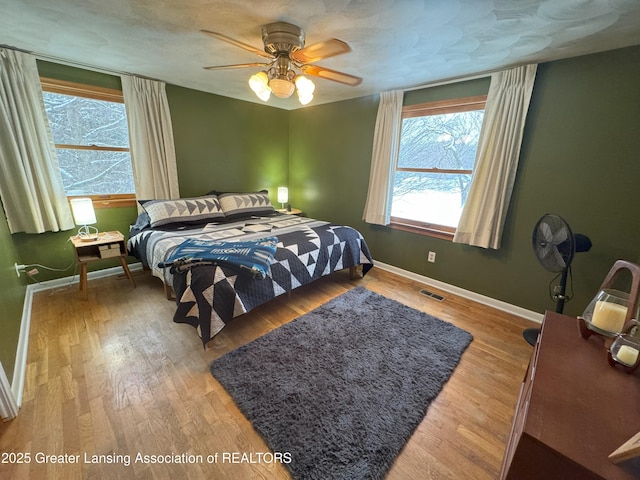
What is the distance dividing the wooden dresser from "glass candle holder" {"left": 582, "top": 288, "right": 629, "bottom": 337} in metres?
0.10

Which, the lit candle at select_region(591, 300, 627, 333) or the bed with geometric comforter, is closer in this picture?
the lit candle at select_region(591, 300, 627, 333)

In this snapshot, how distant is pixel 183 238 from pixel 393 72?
255cm

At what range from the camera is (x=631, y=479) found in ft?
1.69

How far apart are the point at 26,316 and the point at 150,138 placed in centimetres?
205

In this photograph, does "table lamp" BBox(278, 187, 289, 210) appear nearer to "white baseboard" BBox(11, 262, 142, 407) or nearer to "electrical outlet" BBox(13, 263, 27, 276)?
"white baseboard" BBox(11, 262, 142, 407)

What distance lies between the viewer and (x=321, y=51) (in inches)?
66.4

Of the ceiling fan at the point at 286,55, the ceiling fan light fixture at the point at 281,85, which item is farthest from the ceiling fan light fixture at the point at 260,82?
the ceiling fan light fixture at the point at 281,85

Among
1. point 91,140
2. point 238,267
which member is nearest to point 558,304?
point 238,267

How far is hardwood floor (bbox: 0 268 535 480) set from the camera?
1.17 m

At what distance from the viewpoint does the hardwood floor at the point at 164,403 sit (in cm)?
117

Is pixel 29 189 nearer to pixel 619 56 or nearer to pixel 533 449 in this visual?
pixel 533 449

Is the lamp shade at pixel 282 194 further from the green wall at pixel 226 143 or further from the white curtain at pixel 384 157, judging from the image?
the white curtain at pixel 384 157

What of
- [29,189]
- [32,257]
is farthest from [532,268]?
[32,257]

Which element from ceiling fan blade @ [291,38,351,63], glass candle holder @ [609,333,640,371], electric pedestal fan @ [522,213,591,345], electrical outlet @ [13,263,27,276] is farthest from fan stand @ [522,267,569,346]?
electrical outlet @ [13,263,27,276]
